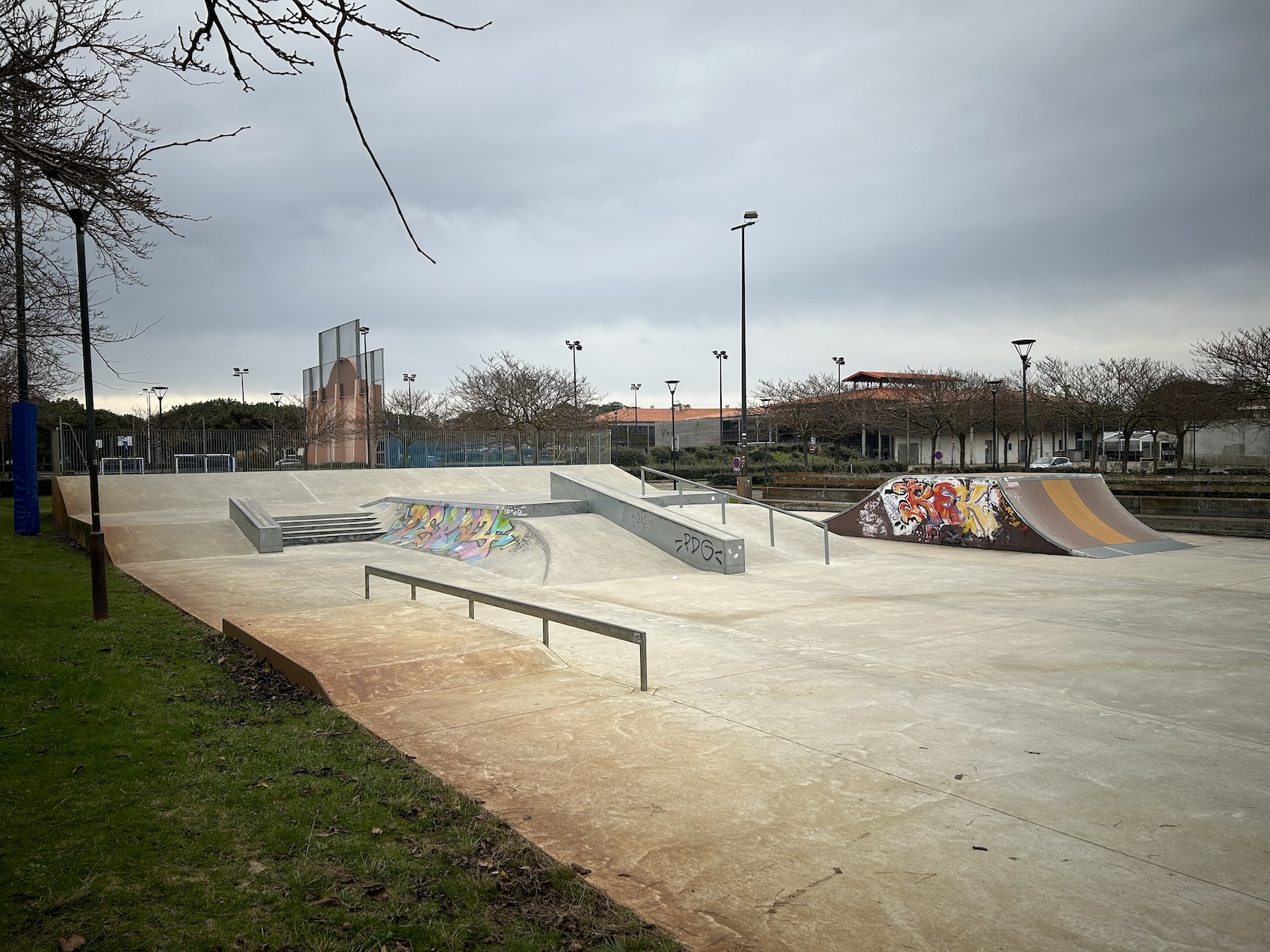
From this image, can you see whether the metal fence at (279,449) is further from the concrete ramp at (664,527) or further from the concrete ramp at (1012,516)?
the concrete ramp at (1012,516)

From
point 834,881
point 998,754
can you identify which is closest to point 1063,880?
point 834,881

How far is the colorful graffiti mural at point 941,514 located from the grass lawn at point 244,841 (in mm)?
14713

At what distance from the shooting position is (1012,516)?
1677cm

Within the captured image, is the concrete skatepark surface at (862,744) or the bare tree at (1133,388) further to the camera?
the bare tree at (1133,388)

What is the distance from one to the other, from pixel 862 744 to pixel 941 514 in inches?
558

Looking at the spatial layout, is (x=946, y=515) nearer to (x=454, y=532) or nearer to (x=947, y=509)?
(x=947, y=509)

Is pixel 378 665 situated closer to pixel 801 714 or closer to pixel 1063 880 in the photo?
pixel 801 714

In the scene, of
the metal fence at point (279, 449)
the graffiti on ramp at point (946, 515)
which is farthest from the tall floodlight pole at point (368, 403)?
the graffiti on ramp at point (946, 515)

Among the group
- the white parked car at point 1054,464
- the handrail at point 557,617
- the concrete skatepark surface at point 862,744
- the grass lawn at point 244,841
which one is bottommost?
the concrete skatepark surface at point 862,744

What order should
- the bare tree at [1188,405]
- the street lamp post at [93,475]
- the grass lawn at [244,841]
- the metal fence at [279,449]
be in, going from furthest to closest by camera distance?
the bare tree at [1188,405] < the metal fence at [279,449] < the street lamp post at [93,475] < the grass lawn at [244,841]

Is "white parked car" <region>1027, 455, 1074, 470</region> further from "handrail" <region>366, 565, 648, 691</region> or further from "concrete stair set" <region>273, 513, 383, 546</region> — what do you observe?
"handrail" <region>366, 565, 648, 691</region>

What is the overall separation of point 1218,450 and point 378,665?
53.3 metres

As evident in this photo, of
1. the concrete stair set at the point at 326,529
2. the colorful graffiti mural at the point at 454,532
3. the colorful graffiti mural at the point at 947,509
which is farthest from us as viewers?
the concrete stair set at the point at 326,529

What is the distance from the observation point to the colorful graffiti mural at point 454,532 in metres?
15.5
